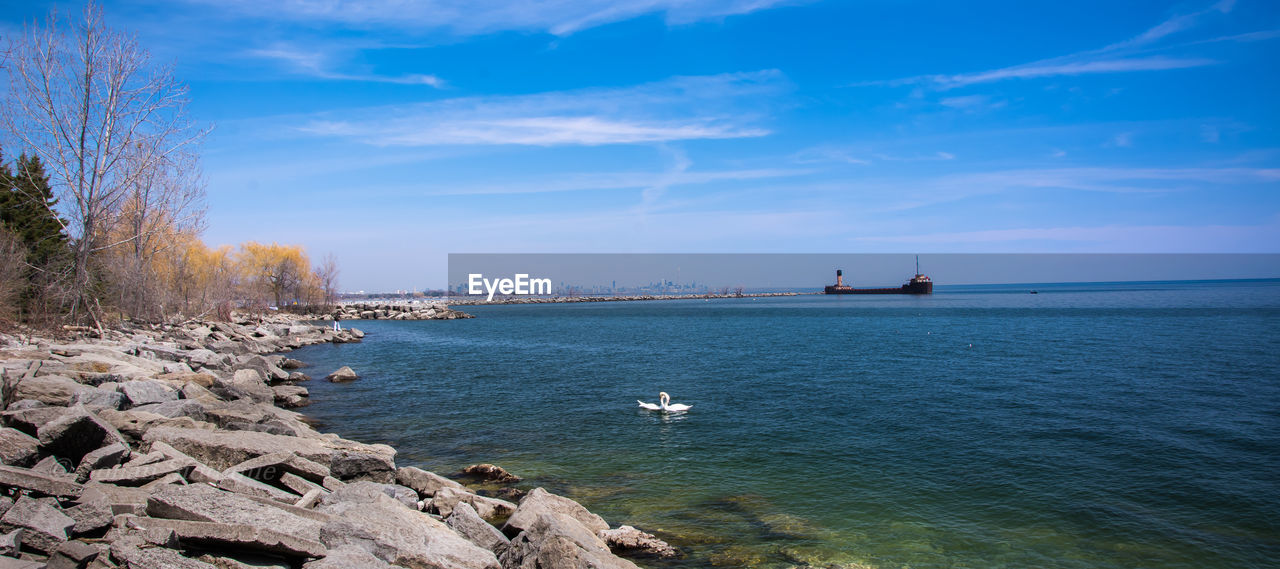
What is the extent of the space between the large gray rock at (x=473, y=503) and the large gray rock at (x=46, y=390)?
22.7ft

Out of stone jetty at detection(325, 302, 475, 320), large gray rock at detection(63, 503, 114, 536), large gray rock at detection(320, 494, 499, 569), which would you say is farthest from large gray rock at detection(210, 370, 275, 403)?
stone jetty at detection(325, 302, 475, 320)

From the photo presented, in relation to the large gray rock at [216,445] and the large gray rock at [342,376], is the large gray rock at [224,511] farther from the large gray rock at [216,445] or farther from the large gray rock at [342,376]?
the large gray rock at [342,376]

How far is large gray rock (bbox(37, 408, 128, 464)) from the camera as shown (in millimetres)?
8203

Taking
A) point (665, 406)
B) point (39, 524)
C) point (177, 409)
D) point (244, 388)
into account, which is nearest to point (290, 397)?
point (244, 388)

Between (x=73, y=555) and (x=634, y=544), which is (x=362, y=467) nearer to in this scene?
(x=634, y=544)

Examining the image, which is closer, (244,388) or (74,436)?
(74,436)

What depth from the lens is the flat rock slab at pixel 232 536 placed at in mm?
5859

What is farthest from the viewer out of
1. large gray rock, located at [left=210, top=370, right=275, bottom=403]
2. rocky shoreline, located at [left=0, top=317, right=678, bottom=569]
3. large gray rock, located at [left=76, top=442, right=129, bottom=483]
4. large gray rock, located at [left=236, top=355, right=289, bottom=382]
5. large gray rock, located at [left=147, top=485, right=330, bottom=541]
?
large gray rock, located at [left=236, top=355, right=289, bottom=382]

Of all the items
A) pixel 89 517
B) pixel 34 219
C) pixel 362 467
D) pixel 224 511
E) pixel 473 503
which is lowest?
pixel 473 503

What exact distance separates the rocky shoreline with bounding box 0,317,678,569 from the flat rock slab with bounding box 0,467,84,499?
0.04ft

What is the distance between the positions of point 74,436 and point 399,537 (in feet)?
15.7

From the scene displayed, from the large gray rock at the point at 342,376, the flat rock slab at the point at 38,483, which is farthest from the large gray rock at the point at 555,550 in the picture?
the large gray rock at the point at 342,376

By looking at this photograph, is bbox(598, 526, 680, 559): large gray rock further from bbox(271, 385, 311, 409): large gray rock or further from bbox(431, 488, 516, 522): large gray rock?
bbox(271, 385, 311, 409): large gray rock

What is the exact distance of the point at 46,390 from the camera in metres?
11.4
